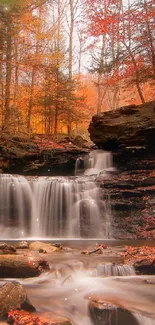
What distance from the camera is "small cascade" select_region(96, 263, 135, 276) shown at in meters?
6.21

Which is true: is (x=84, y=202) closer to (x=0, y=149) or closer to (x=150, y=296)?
(x=0, y=149)

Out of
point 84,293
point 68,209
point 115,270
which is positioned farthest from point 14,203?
point 84,293

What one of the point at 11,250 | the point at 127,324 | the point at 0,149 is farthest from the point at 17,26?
the point at 127,324

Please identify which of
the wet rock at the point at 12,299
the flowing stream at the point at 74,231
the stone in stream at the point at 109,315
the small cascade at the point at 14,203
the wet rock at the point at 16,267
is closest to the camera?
the wet rock at the point at 12,299

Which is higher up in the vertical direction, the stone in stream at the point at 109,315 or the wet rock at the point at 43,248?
the wet rock at the point at 43,248

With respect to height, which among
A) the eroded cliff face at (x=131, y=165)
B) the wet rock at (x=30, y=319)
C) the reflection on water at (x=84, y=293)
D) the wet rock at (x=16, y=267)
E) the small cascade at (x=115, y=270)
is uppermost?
the eroded cliff face at (x=131, y=165)

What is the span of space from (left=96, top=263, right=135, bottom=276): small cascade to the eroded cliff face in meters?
3.85

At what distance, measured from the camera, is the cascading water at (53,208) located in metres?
10.8

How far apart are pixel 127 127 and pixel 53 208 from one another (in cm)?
469

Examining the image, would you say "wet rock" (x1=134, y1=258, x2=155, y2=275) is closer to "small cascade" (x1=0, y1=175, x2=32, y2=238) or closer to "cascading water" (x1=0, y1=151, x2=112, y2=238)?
"cascading water" (x1=0, y1=151, x2=112, y2=238)

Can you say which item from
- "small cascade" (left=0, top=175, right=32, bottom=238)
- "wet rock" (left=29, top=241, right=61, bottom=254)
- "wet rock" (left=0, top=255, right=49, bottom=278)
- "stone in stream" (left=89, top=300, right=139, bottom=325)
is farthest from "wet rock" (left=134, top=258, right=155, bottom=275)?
"small cascade" (left=0, top=175, right=32, bottom=238)

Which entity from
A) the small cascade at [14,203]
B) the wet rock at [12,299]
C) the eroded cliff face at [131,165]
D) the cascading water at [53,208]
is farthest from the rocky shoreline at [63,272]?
the small cascade at [14,203]

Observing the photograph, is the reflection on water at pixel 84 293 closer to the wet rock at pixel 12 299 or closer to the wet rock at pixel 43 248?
the wet rock at pixel 12 299

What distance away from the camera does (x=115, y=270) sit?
6273 millimetres
